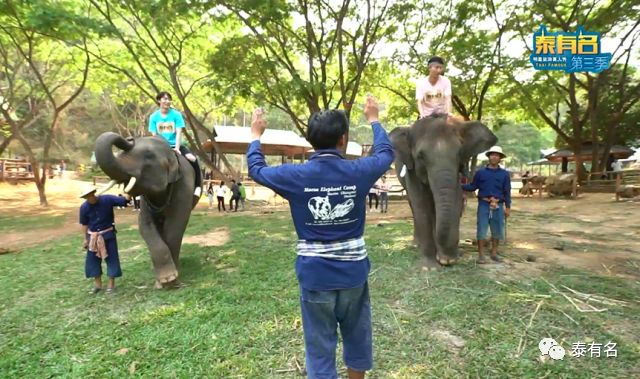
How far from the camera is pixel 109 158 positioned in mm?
4367

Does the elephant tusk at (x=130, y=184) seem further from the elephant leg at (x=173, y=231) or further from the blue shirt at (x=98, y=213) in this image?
the elephant leg at (x=173, y=231)

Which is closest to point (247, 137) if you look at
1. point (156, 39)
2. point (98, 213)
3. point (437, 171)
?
point (156, 39)

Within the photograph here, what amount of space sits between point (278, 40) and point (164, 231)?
406 inches

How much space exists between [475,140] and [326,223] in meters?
4.20

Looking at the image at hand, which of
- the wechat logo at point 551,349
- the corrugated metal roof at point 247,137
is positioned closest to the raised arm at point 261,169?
the wechat logo at point 551,349

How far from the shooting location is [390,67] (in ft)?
61.4

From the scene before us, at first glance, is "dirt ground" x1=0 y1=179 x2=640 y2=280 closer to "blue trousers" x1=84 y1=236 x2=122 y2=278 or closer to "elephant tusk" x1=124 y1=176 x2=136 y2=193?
"blue trousers" x1=84 y1=236 x2=122 y2=278

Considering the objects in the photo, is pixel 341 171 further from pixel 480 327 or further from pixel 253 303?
pixel 253 303

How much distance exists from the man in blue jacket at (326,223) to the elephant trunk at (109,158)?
2.57m

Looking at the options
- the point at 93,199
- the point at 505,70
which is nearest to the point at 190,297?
the point at 93,199

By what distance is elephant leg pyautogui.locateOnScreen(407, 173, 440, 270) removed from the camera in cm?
596

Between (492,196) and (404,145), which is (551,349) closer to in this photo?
(492,196)

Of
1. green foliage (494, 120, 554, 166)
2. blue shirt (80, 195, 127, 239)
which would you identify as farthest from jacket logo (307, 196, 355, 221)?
green foliage (494, 120, 554, 166)

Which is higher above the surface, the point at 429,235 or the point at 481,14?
the point at 481,14
